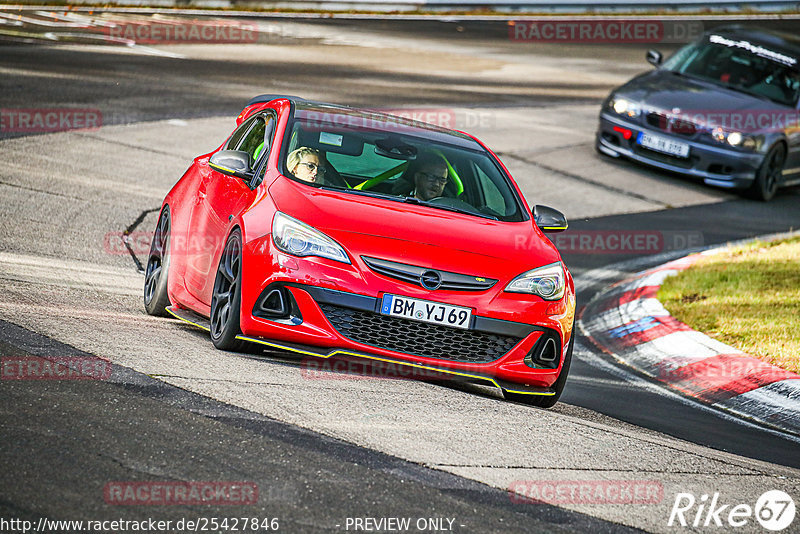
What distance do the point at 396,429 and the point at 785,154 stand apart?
456 inches

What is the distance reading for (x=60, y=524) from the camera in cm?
410

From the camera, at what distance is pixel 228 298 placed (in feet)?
21.8

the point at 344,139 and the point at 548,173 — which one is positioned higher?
the point at 344,139

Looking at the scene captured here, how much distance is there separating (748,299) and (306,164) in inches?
183

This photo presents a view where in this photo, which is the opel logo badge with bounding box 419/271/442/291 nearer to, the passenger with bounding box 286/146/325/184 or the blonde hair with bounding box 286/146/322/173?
the passenger with bounding box 286/146/325/184

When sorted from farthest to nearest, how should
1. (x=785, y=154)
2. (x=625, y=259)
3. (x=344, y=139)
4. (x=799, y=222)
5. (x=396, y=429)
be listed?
1. (x=785, y=154)
2. (x=799, y=222)
3. (x=625, y=259)
4. (x=344, y=139)
5. (x=396, y=429)

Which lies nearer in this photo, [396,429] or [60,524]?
[60,524]

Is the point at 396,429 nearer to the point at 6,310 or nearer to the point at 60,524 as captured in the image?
the point at 60,524

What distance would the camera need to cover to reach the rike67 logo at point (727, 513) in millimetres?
5074

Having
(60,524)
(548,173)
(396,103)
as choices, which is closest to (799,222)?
(548,173)

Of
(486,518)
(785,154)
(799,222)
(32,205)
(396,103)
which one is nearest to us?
(486,518)

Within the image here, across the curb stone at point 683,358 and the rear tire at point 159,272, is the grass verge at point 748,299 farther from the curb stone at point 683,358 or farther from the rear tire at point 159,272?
the rear tire at point 159,272

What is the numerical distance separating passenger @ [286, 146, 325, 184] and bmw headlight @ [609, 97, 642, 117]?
903 cm
